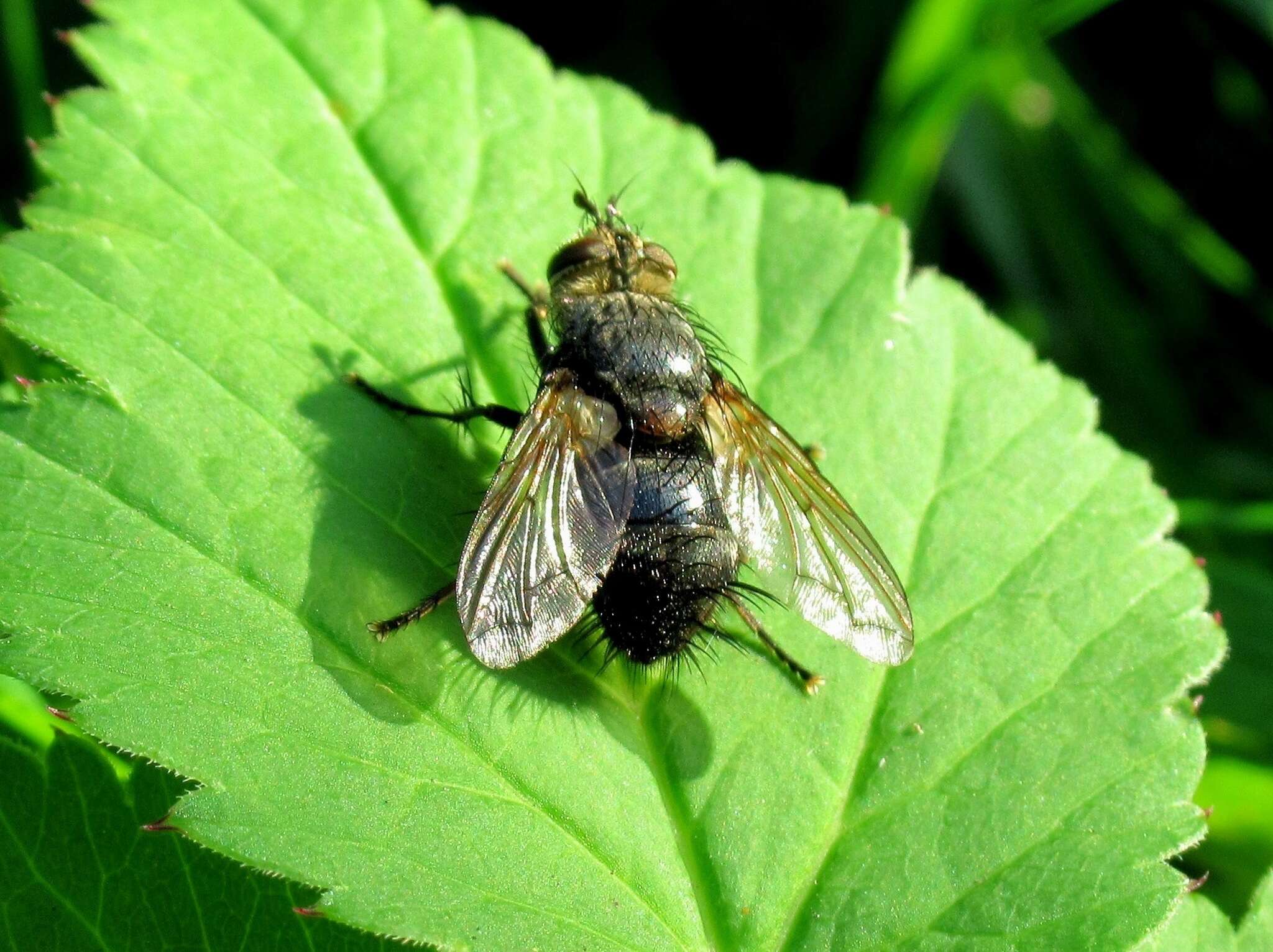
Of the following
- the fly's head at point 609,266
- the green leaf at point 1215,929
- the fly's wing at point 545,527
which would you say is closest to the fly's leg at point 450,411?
the fly's wing at point 545,527

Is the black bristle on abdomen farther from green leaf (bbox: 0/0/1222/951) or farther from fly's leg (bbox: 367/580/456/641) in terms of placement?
fly's leg (bbox: 367/580/456/641)

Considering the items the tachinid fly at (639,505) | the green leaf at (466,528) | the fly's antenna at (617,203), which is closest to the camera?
the green leaf at (466,528)

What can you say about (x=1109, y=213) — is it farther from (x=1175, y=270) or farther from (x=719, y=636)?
(x=719, y=636)

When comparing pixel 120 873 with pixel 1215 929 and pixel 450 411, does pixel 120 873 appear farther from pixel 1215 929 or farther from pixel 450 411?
pixel 1215 929

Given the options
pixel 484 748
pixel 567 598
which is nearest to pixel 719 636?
pixel 567 598

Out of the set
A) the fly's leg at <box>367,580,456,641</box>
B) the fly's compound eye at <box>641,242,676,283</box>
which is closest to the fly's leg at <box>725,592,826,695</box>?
the fly's leg at <box>367,580,456,641</box>

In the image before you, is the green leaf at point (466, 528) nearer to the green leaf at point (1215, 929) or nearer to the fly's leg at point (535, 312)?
the fly's leg at point (535, 312)
